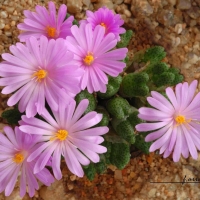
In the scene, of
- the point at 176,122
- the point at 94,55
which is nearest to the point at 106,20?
the point at 94,55

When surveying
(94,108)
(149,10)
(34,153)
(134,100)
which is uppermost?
(149,10)

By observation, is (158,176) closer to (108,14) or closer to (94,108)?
(94,108)

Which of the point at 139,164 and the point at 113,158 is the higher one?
the point at 139,164

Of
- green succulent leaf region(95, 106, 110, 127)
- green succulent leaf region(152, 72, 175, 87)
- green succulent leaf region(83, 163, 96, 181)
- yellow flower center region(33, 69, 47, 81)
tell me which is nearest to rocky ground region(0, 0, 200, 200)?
green succulent leaf region(83, 163, 96, 181)

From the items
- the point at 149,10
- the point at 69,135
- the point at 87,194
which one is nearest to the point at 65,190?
the point at 87,194

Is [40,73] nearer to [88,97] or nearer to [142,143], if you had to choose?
[88,97]

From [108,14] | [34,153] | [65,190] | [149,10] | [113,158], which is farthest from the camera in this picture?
[149,10]
